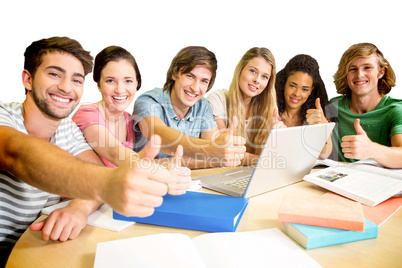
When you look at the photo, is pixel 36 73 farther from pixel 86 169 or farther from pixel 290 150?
pixel 290 150

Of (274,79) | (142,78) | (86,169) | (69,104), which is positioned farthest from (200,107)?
(86,169)

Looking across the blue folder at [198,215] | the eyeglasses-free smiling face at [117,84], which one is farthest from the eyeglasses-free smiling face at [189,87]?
the blue folder at [198,215]

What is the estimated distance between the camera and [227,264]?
571 millimetres

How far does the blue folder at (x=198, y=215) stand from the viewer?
2.39 feet

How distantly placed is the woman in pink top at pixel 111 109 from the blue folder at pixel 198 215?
623mm

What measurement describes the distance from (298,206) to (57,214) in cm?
68

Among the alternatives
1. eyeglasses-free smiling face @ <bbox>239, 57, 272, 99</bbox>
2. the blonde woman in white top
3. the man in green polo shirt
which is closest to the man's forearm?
the blonde woman in white top

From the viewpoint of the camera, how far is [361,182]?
1.10 meters

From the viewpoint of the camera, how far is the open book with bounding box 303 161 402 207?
965 millimetres

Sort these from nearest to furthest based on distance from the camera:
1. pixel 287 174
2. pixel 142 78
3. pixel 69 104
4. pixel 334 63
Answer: pixel 287 174 → pixel 69 104 → pixel 142 78 → pixel 334 63

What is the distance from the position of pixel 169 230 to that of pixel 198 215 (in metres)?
0.10

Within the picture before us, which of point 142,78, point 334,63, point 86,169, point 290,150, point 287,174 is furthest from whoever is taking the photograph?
point 334,63

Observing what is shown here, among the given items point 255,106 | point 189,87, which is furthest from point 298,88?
point 189,87

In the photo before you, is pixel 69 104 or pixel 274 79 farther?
pixel 274 79
